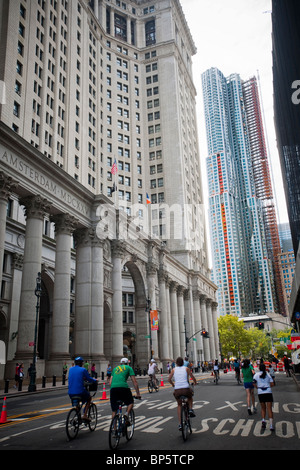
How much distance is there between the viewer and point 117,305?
43000mm

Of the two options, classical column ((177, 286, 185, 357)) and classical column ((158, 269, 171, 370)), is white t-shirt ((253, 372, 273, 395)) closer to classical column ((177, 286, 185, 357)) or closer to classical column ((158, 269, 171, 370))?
classical column ((158, 269, 171, 370))

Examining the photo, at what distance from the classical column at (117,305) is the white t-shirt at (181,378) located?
3208 cm

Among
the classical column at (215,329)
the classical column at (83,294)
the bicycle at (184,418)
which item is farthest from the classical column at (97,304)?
the classical column at (215,329)

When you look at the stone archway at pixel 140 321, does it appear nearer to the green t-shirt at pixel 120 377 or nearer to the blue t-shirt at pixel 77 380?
the blue t-shirt at pixel 77 380

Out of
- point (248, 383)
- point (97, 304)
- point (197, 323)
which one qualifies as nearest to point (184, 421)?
point (248, 383)

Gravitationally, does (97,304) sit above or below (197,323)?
below

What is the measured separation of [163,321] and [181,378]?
47693 mm

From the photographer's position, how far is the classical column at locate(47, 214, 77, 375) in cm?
3184

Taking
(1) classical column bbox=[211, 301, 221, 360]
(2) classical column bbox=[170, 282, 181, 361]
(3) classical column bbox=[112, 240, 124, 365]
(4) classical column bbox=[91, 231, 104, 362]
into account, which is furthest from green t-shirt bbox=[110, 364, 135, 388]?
(1) classical column bbox=[211, 301, 221, 360]

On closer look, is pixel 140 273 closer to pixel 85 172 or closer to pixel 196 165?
pixel 85 172

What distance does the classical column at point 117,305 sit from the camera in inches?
1655

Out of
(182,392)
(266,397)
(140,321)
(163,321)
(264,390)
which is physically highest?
(163,321)

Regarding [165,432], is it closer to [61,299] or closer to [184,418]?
[184,418]
